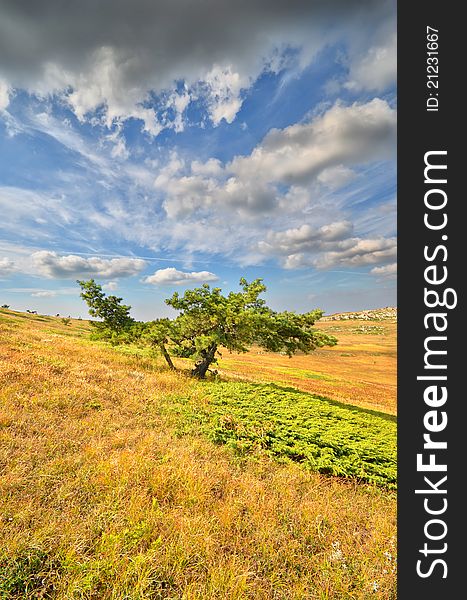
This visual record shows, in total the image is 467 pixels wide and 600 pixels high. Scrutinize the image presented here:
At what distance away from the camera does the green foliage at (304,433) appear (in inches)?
261

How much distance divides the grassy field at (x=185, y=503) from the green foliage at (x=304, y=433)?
0.06 m

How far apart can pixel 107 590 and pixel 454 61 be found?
7.30 meters

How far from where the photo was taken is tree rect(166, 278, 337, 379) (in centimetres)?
1622

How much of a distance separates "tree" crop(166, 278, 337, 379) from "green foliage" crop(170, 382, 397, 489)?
515 cm

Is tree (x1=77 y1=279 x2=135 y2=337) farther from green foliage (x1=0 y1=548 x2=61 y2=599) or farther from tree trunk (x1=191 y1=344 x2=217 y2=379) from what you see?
green foliage (x1=0 y1=548 x2=61 y2=599)

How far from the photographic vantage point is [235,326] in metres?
17.0

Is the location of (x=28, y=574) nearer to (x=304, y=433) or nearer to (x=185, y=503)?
(x=185, y=503)

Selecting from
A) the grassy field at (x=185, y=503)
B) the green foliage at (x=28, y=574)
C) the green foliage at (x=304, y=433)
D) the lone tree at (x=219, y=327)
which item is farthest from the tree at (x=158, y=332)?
the green foliage at (x=28, y=574)

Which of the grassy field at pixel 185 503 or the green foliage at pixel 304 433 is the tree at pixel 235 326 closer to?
the green foliage at pixel 304 433

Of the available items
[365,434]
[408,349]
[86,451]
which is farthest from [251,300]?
[408,349]

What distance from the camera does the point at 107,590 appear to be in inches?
109

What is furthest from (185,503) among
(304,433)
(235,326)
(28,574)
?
(235,326)

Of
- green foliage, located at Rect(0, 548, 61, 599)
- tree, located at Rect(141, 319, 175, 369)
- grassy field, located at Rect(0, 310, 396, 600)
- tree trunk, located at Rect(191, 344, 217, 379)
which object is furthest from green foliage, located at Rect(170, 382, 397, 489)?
tree, located at Rect(141, 319, 175, 369)

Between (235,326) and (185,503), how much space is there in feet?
41.8
